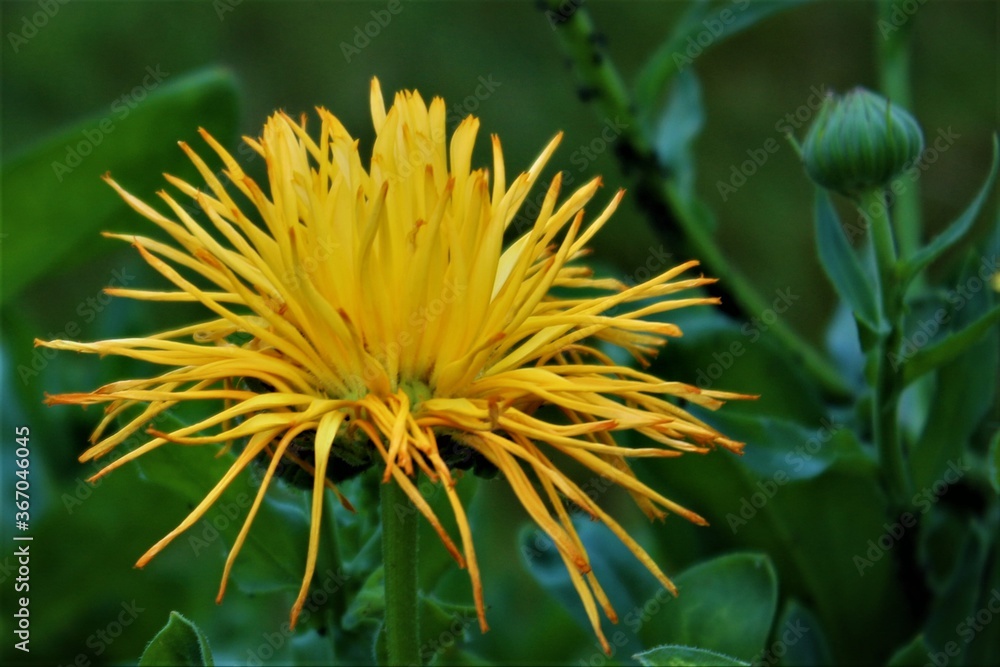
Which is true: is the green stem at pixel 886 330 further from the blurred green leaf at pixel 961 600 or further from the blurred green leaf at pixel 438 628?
the blurred green leaf at pixel 438 628

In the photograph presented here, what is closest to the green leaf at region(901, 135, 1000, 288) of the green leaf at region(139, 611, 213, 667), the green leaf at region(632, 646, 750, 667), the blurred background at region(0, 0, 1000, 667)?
the green leaf at region(632, 646, 750, 667)

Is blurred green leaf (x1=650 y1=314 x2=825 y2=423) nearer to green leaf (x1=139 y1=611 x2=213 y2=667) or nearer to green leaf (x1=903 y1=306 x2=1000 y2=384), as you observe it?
green leaf (x1=903 y1=306 x2=1000 y2=384)

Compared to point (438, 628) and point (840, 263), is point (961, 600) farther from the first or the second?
point (438, 628)

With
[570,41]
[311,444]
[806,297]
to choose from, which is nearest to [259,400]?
[311,444]

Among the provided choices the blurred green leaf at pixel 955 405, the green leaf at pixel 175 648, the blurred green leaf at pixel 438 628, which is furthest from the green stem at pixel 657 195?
the green leaf at pixel 175 648

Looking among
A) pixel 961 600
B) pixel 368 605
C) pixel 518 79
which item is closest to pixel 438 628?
pixel 368 605

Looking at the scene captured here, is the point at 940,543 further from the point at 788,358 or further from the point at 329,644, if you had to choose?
the point at 329,644
